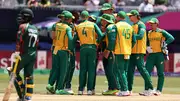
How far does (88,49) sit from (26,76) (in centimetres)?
321

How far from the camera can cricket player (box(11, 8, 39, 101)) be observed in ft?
49.3

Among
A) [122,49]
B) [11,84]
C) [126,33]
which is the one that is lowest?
[11,84]

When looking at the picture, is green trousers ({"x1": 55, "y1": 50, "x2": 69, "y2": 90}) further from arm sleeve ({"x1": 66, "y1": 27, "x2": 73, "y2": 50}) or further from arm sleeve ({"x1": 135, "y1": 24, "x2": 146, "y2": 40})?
arm sleeve ({"x1": 135, "y1": 24, "x2": 146, "y2": 40})

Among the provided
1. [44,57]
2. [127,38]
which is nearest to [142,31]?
[127,38]

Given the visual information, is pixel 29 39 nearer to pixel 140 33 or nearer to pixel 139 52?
pixel 140 33

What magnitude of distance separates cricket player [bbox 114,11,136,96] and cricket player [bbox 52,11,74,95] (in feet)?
4.43

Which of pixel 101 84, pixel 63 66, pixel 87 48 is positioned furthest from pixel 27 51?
pixel 101 84

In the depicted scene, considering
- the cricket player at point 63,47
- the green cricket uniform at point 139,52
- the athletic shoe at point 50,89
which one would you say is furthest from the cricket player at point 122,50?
the athletic shoe at point 50,89

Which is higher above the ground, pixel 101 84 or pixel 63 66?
pixel 63 66

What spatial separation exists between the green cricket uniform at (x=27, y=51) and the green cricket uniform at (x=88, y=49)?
9.82ft

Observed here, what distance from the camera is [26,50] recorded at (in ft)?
49.6

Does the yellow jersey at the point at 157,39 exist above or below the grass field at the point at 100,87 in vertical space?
above

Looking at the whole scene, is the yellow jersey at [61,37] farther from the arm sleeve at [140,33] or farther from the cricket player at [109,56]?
the arm sleeve at [140,33]

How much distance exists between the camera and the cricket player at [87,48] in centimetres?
1797
